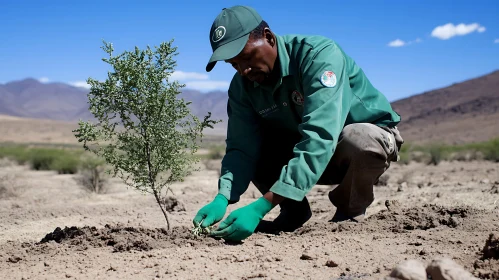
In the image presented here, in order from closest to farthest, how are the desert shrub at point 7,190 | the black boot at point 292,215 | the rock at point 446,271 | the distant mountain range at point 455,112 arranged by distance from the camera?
the rock at point 446,271 < the black boot at point 292,215 < the desert shrub at point 7,190 < the distant mountain range at point 455,112

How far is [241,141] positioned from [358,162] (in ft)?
3.01

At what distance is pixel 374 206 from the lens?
6.46 meters

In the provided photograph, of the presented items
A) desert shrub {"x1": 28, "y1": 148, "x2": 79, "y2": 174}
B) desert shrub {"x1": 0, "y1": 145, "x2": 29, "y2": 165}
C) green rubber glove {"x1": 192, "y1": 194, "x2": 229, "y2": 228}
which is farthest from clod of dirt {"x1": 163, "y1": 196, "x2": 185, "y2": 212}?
desert shrub {"x1": 0, "y1": 145, "x2": 29, "y2": 165}

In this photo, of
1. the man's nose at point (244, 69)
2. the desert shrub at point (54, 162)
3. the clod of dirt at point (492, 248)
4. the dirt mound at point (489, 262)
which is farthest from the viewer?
the desert shrub at point (54, 162)

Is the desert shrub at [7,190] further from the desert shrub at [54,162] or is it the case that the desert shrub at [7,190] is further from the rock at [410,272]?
the rock at [410,272]

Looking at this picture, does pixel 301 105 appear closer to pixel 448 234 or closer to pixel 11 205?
pixel 448 234

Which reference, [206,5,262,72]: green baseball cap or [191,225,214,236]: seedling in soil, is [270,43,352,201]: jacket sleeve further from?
[191,225,214,236]: seedling in soil

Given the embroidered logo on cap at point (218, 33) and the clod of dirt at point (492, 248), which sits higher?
the embroidered logo on cap at point (218, 33)

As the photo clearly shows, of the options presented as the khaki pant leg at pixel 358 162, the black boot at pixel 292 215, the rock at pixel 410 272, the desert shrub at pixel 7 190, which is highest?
the khaki pant leg at pixel 358 162

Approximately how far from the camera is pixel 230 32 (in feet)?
12.3

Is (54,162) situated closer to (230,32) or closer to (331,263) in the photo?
(230,32)

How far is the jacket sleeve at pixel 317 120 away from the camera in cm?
343

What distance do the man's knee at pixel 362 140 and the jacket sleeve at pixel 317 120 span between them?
12.3 inches

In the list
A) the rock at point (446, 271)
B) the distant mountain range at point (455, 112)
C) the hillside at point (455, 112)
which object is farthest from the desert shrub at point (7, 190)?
the distant mountain range at point (455, 112)
